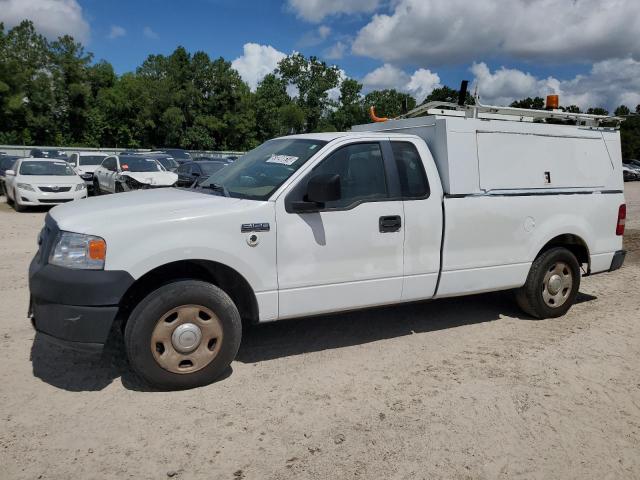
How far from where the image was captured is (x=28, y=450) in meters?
3.14

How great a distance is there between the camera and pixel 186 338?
3.85 meters

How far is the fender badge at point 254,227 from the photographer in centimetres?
397

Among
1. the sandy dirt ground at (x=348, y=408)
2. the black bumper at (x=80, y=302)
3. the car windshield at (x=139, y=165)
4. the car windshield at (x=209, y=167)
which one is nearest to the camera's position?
the sandy dirt ground at (x=348, y=408)

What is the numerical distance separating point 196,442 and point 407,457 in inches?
50.7

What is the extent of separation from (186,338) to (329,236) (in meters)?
1.35

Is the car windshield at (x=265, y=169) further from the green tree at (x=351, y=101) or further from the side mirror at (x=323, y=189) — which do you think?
the green tree at (x=351, y=101)

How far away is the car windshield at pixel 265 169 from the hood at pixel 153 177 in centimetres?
1062

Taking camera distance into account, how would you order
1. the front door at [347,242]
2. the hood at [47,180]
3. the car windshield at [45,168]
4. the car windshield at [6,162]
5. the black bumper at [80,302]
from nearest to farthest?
the black bumper at [80,302] → the front door at [347,242] → the hood at [47,180] → the car windshield at [45,168] → the car windshield at [6,162]

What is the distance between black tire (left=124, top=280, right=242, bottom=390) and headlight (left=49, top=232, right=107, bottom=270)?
1.40 feet

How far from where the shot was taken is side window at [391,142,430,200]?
15.5ft

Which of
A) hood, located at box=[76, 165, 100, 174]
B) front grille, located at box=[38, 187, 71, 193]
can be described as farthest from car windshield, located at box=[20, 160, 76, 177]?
hood, located at box=[76, 165, 100, 174]

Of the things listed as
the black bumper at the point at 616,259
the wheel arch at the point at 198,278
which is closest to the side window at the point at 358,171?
the wheel arch at the point at 198,278

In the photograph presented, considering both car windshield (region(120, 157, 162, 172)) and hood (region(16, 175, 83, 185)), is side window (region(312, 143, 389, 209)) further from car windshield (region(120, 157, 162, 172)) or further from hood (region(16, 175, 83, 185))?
car windshield (region(120, 157, 162, 172))

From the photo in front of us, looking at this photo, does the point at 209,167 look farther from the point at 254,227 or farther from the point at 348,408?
the point at 348,408
